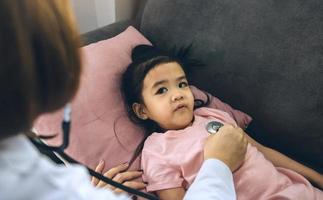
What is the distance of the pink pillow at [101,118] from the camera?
4.33 ft

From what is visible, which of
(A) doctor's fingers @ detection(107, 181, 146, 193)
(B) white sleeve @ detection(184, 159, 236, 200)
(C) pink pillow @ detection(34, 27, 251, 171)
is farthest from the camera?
(C) pink pillow @ detection(34, 27, 251, 171)

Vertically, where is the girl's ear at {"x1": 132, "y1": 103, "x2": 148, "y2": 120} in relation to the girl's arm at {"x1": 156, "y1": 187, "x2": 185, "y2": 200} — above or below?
above

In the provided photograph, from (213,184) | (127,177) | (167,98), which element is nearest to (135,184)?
(127,177)

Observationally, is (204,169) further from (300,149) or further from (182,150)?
(300,149)

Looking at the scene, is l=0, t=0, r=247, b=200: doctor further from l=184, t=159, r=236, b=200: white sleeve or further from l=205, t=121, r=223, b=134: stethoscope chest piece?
l=205, t=121, r=223, b=134: stethoscope chest piece

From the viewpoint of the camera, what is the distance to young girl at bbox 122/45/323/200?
1.19m

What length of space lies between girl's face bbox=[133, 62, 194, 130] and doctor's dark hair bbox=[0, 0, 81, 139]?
0.71 metres

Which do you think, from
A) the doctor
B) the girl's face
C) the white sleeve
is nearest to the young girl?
the girl's face

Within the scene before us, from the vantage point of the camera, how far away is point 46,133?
131 cm

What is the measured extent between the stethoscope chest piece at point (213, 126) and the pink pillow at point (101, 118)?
117 mm

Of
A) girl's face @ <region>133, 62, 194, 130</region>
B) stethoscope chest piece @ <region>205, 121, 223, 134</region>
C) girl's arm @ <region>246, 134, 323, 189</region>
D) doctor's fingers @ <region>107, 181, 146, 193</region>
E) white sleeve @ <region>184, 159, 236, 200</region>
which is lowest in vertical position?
doctor's fingers @ <region>107, 181, 146, 193</region>

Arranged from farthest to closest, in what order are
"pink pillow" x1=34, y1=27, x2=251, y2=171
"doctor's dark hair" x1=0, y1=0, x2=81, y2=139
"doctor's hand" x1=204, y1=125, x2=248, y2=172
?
"pink pillow" x1=34, y1=27, x2=251, y2=171 < "doctor's hand" x1=204, y1=125, x2=248, y2=172 < "doctor's dark hair" x1=0, y1=0, x2=81, y2=139

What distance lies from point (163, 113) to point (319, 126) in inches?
18.1

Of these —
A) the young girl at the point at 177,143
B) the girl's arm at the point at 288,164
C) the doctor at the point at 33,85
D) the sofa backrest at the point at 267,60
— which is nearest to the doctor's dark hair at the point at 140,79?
the young girl at the point at 177,143
